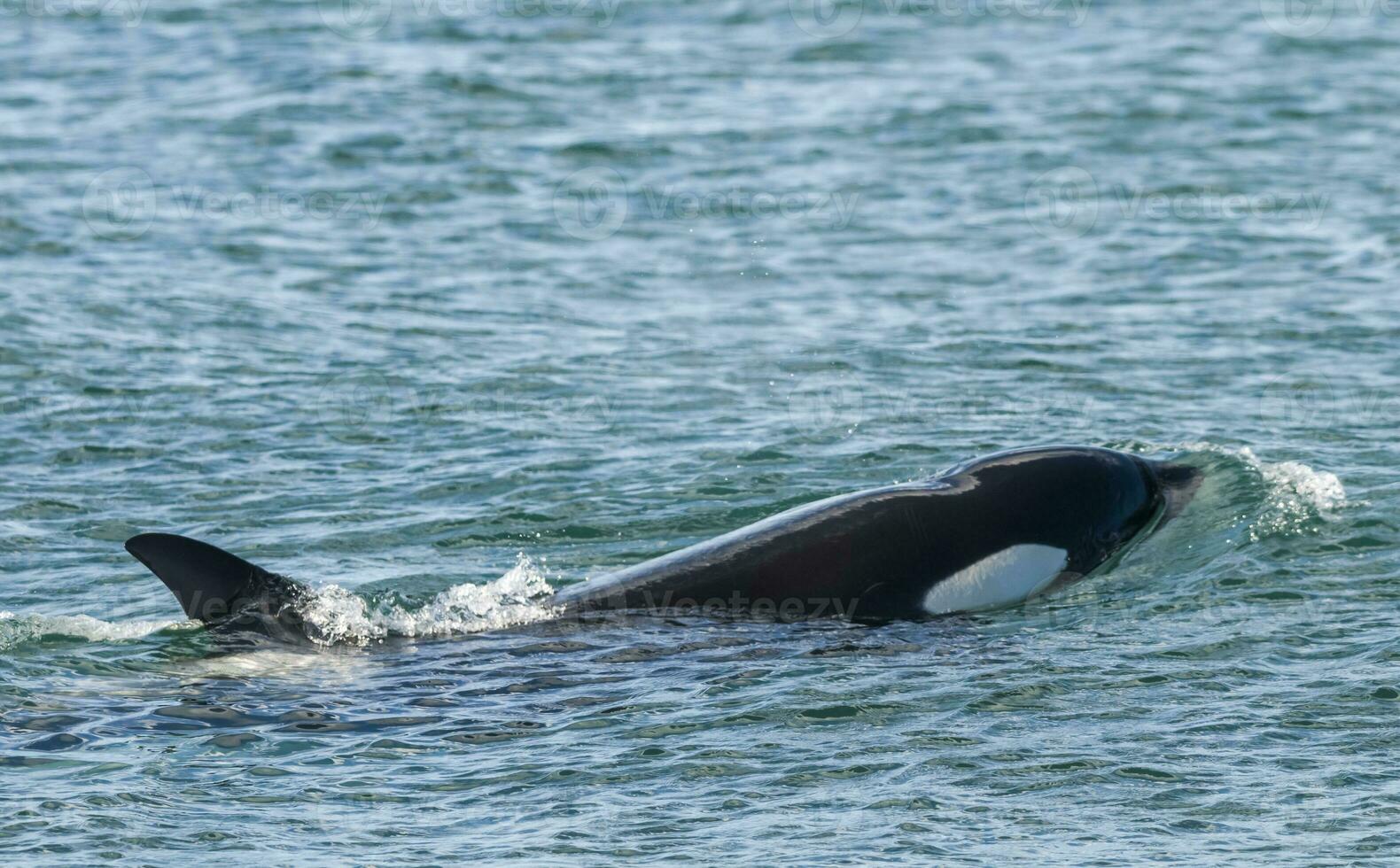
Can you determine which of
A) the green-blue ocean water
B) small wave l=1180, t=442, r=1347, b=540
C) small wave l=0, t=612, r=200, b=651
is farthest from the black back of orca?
small wave l=0, t=612, r=200, b=651

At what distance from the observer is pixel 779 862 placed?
7531mm

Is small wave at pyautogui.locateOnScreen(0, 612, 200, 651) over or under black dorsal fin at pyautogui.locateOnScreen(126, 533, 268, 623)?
under

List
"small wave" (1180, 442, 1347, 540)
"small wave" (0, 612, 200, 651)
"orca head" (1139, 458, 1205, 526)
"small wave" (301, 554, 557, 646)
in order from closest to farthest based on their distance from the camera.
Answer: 1. "small wave" (301, 554, 557, 646)
2. "small wave" (0, 612, 200, 651)
3. "orca head" (1139, 458, 1205, 526)
4. "small wave" (1180, 442, 1347, 540)

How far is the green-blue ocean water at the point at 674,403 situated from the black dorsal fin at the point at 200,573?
35cm

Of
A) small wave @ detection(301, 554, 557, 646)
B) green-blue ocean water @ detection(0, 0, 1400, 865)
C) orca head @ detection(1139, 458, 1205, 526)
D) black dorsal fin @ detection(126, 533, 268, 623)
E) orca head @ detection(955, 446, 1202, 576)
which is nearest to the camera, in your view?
green-blue ocean water @ detection(0, 0, 1400, 865)

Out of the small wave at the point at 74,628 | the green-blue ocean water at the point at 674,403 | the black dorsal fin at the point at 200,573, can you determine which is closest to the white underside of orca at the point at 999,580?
the green-blue ocean water at the point at 674,403

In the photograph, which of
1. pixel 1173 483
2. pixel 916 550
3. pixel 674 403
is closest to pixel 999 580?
pixel 916 550

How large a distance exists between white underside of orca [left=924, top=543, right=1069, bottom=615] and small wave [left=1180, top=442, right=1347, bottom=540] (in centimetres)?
177

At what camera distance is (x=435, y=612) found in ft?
35.7

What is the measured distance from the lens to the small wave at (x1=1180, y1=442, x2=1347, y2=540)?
12.2 meters

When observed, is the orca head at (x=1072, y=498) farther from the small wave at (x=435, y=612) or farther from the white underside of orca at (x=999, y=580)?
the small wave at (x=435, y=612)

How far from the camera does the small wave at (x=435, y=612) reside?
33.5ft

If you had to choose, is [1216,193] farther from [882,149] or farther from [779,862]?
[779,862]

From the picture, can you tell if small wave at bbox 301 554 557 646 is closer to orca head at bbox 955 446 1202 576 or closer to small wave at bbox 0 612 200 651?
small wave at bbox 0 612 200 651
